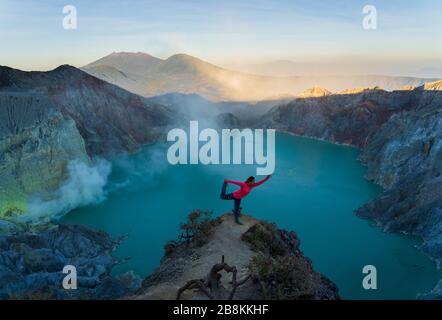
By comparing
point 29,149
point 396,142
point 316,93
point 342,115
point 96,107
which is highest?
point 316,93

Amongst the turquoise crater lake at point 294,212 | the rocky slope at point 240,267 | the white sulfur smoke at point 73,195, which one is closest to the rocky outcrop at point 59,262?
the turquoise crater lake at point 294,212

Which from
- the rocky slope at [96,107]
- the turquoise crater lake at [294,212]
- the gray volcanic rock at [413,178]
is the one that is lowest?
the turquoise crater lake at [294,212]

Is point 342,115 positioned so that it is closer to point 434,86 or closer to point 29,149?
point 434,86

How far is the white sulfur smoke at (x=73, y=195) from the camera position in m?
45.1

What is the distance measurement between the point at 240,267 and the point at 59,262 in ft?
62.8

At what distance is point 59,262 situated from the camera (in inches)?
1206

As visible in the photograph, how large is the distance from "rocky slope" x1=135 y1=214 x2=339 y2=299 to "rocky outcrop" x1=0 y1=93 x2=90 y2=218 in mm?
30258

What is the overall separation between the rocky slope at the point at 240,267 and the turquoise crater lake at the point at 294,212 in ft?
37.1

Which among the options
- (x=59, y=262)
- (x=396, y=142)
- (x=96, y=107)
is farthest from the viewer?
(x=96, y=107)

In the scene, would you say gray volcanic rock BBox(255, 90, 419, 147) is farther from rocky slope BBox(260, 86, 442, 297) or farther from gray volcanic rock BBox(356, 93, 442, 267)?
gray volcanic rock BBox(356, 93, 442, 267)

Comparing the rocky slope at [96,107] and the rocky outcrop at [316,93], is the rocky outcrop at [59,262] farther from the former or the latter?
the rocky outcrop at [316,93]

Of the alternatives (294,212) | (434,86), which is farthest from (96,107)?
(434,86)

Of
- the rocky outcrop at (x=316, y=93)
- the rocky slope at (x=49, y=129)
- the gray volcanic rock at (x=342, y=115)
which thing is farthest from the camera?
the rocky outcrop at (x=316, y=93)

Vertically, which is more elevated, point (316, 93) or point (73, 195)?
point (316, 93)
